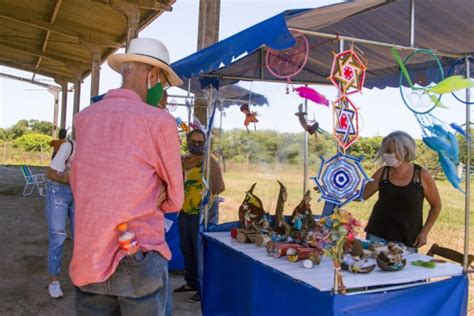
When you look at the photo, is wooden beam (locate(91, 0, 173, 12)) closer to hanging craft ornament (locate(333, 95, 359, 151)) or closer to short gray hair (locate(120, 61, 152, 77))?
hanging craft ornament (locate(333, 95, 359, 151))

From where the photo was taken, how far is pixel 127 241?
4.50 feet

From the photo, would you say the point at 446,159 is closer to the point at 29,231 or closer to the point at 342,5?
the point at 342,5

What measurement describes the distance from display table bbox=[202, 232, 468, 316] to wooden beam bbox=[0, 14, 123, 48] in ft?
34.0

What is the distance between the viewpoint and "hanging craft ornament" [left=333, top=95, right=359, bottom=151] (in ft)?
6.98

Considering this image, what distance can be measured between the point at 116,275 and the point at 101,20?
10347 millimetres

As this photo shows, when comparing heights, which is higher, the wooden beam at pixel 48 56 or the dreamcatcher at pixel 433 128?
the wooden beam at pixel 48 56

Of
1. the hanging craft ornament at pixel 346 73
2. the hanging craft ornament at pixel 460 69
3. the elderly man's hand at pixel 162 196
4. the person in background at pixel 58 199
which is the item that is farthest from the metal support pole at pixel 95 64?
the elderly man's hand at pixel 162 196

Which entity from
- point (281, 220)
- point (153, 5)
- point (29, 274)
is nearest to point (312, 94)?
point (281, 220)

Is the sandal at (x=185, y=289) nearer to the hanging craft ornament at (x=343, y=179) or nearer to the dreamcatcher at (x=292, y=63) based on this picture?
the dreamcatcher at (x=292, y=63)

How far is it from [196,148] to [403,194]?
1576 mm

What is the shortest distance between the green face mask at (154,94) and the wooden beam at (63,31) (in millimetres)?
10968

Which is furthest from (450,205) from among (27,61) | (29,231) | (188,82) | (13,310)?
(27,61)

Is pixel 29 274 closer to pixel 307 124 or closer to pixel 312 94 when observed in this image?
pixel 307 124

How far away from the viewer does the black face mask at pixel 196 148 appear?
356 cm
